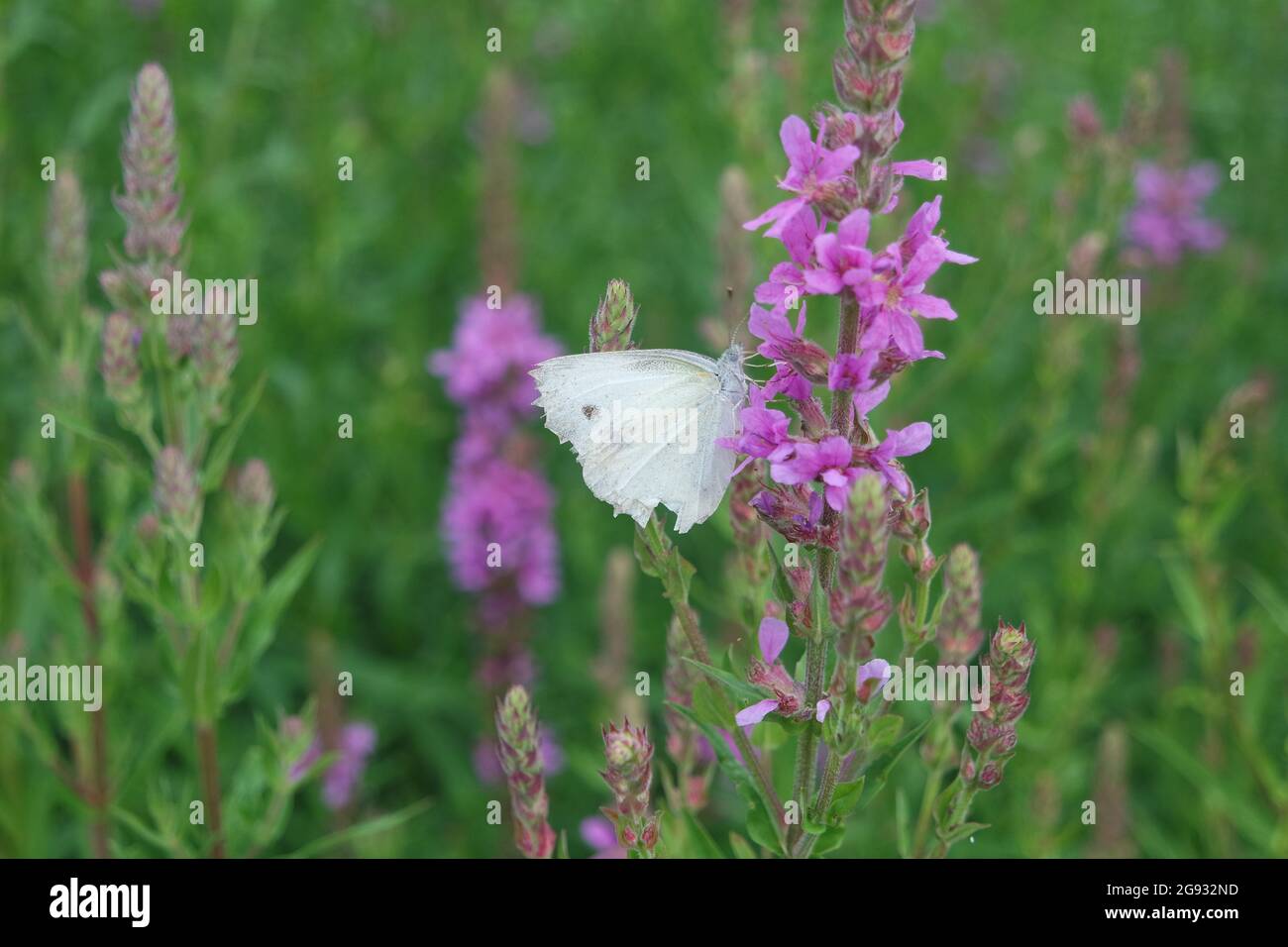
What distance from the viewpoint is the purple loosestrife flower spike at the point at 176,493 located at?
115 inches

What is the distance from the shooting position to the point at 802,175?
206 centimetres

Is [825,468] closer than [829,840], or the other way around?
[825,468]

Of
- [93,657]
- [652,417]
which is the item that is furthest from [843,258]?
[93,657]

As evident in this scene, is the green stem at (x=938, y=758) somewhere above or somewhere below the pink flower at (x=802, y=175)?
below

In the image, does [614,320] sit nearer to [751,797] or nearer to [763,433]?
[763,433]

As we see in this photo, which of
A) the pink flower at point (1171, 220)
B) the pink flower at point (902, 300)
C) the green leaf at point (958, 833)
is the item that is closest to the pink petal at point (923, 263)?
the pink flower at point (902, 300)

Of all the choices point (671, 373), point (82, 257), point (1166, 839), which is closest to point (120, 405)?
point (82, 257)

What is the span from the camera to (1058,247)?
4621mm

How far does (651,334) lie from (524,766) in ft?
12.9

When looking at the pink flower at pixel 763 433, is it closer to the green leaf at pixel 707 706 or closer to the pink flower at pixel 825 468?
the pink flower at pixel 825 468

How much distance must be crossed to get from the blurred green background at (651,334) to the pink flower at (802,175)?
1539 millimetres

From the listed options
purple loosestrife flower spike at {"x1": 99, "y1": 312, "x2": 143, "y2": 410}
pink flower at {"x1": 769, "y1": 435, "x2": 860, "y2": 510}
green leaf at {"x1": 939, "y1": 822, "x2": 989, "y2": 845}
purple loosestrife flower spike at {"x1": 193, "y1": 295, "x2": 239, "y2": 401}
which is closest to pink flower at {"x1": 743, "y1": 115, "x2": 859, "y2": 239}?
pink flower at {"x1": 769, "y1": 435, "x2": 860, "y2": 510}

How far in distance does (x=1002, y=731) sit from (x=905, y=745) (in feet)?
0.64

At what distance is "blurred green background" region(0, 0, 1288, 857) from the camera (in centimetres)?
445
